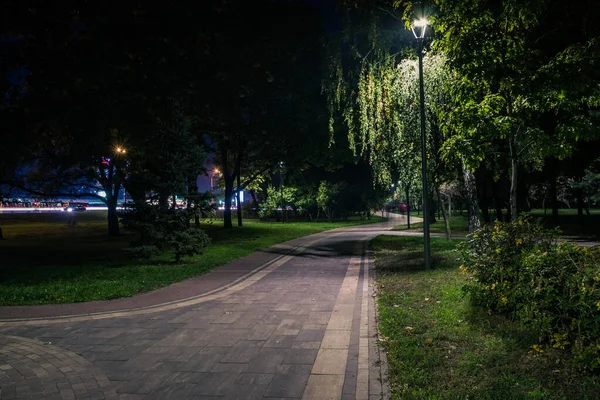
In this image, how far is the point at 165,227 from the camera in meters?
15.2

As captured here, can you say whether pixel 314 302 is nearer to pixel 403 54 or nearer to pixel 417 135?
pixel 417 135

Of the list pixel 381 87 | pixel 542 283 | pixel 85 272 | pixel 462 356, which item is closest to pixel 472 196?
pixel 381 87

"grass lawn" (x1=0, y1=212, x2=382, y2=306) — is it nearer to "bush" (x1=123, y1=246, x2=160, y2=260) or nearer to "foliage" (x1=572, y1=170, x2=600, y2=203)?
"bush" (x1=123, y1=246, x2=160, y2=260)

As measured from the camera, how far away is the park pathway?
4824mm

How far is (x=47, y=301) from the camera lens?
30.8ft

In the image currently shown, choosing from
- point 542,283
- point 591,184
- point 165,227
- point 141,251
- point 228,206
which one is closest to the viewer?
point 542,283

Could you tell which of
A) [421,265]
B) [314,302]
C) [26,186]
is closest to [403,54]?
[421,265]

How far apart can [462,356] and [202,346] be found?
11.8ft

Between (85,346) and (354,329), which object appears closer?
(85,346)

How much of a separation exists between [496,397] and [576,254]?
2331mm

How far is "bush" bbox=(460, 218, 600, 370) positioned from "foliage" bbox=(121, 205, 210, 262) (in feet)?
33.6

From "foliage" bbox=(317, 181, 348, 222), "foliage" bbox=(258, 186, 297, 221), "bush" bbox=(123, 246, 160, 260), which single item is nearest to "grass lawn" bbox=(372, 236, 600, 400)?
"bush" bbox=(123, 246, 160, 260)

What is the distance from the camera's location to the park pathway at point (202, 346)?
4824 mm

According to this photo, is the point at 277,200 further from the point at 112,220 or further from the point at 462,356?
the point at 462,356
